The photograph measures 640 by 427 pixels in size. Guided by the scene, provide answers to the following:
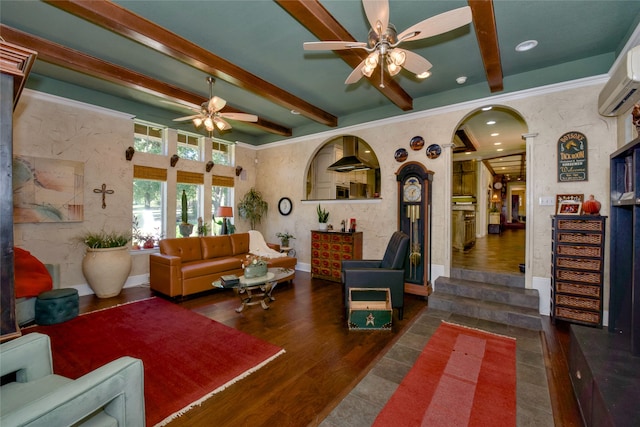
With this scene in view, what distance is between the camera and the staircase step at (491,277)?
379 centimetres

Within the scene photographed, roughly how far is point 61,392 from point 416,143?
474 centimetres

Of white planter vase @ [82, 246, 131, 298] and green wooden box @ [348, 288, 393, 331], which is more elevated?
white planter vase @ [82, 246, 131, 298]

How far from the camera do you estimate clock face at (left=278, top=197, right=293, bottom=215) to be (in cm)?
634

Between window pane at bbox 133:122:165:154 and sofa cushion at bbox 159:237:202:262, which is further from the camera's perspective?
window pane at bbox 133:122:165:154

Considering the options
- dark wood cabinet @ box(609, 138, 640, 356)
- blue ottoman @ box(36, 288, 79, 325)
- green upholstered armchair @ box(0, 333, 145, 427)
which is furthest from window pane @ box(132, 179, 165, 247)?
dark wood cabinet @ box(609, 138, 640, 356)

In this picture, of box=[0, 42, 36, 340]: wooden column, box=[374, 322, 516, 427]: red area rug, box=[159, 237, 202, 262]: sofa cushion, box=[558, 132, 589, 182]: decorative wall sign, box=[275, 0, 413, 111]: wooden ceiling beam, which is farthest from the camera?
box=[159, 237, 202, 262]: sofa cushion

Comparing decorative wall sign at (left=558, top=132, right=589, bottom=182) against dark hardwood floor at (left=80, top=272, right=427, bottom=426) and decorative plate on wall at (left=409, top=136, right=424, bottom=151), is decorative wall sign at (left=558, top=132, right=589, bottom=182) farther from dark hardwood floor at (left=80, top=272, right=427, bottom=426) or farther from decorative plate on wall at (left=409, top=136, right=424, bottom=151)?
dark hardwood floor at (left=80, top=272, right=427, bottom=426)

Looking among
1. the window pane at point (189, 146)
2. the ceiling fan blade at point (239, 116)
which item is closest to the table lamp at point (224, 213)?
the window pane at point (189, 146)

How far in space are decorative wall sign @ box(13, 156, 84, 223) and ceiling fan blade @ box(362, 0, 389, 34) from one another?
4.80 metres

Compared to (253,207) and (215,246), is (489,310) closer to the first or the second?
(215,246)

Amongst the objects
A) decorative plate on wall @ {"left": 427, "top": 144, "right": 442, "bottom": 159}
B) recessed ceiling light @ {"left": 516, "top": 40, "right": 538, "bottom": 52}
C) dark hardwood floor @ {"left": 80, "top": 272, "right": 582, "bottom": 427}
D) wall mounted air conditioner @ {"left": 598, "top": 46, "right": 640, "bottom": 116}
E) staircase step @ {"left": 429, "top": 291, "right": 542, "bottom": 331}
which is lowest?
dark hardwood floor @ {"left": 80, "top": 272, "right": 582, "bottom": 427}

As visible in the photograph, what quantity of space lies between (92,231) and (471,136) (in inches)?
314

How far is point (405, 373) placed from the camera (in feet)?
7.33

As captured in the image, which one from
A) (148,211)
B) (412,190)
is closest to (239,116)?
(148,211)
